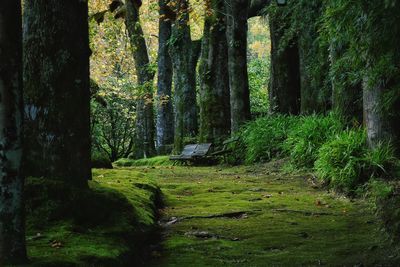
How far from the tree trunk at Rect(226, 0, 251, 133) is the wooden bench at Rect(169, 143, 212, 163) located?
0.95m

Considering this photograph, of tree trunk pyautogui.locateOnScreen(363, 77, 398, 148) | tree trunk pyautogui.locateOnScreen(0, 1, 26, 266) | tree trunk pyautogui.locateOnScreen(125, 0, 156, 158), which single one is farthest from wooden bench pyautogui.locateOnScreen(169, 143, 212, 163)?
tree trunk pyautogui.locateOnScreen(0, 1, 26, 266)

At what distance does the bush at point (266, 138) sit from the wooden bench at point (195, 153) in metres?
1.25

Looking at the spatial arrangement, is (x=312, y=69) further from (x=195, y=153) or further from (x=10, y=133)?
(x=10, y=133)

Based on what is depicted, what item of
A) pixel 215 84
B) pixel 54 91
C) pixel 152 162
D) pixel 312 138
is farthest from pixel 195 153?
pixel 54 91

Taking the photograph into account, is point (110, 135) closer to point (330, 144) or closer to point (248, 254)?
point (330, 144)

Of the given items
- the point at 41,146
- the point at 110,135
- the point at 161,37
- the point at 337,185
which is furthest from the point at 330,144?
the point at 110,135

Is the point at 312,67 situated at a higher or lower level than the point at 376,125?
higher

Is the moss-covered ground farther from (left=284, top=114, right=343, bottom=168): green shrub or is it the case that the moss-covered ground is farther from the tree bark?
the tree bark

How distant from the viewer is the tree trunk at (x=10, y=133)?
283 cm

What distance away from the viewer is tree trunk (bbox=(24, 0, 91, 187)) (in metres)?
4.35

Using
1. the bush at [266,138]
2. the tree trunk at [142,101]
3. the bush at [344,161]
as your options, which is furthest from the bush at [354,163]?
the tree trunk at [142,101]

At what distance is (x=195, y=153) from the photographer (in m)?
14.0

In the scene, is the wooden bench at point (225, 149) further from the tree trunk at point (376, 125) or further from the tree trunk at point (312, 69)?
the tree trunk at point (376, 125)

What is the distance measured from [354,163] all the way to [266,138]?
574 centimetres
